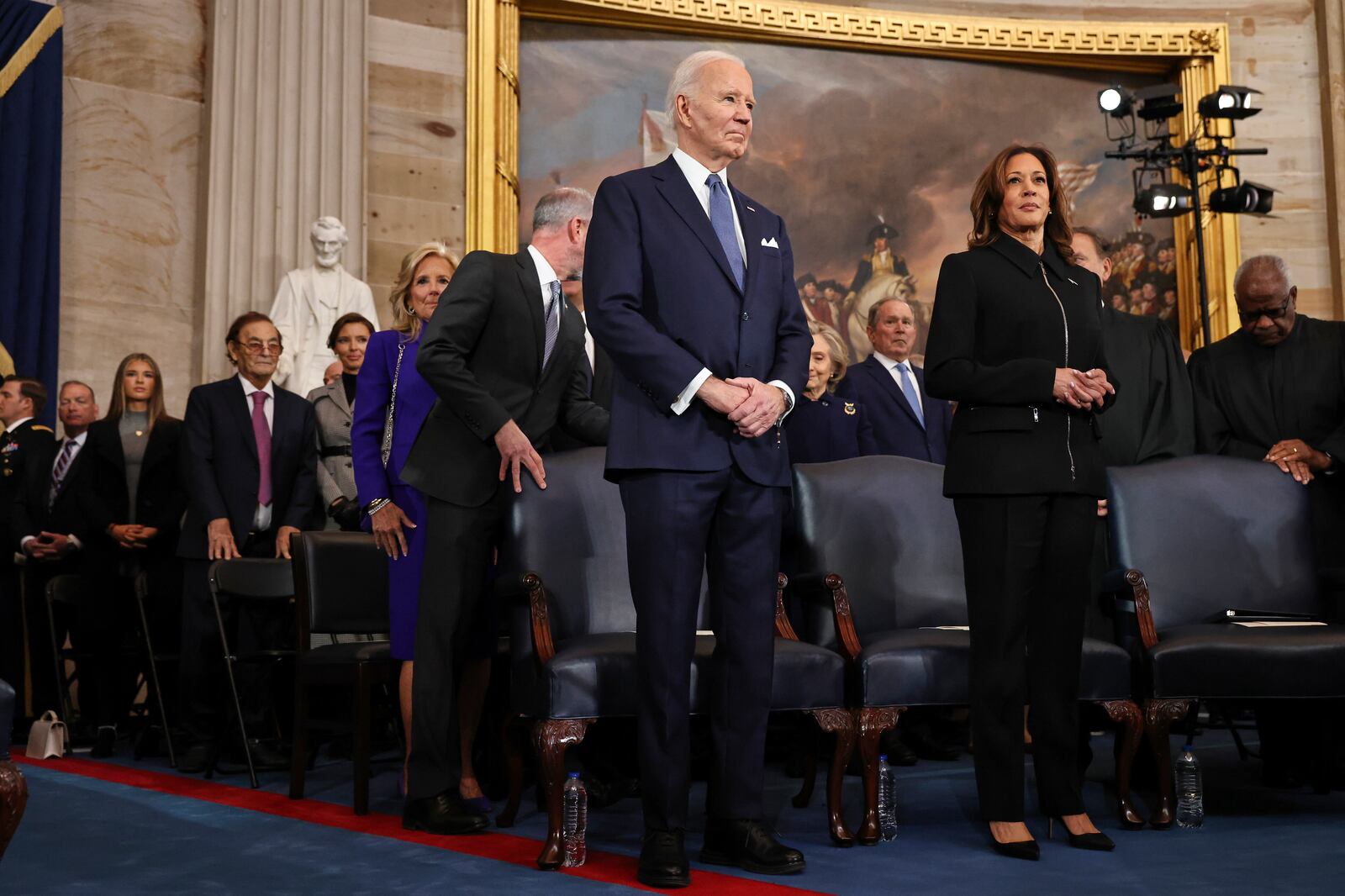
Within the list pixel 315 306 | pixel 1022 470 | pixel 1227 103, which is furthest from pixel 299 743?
pixel 1227 103

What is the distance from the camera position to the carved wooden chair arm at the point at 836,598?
357cm

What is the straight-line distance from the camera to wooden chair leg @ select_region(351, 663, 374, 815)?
3809mm

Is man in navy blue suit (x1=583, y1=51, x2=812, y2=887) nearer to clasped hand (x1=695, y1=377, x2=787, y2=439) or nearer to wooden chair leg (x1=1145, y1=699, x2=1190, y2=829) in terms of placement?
clasped hand (x1=695, y1=377, x2=787, y2=439)

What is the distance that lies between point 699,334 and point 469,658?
4.62 ft

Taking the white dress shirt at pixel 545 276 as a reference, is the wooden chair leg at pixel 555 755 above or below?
below

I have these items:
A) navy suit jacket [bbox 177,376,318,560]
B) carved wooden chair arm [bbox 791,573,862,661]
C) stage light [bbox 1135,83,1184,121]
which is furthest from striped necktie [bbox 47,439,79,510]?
stage light [bbox 1135,83,1184,121]

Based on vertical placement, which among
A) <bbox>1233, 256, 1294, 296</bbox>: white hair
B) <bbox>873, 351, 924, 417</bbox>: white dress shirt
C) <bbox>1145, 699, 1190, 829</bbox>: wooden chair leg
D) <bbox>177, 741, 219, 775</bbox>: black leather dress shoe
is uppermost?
<bbox>1233, 256, 1294, 296</bbox>: white hair

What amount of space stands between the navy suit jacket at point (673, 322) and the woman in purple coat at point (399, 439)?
3.50ft

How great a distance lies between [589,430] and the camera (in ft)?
12.9

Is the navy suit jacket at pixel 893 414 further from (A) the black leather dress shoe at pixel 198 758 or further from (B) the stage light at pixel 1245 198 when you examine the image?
(B) the stage light at pixel 1245 198

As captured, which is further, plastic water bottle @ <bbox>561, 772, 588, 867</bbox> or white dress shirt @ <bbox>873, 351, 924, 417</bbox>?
white dress shirt @ <bbox>873, 351, 924, 417</bbox>

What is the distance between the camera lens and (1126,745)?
3.45m

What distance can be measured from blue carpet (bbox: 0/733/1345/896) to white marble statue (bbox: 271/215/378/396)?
3.60 meters

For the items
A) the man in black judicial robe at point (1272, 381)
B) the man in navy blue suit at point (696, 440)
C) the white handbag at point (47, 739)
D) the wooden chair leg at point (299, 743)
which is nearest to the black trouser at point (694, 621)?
the man in navy blue suit at point (696, 440)
